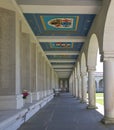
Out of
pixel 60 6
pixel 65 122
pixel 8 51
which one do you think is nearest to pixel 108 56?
pixel 60 6

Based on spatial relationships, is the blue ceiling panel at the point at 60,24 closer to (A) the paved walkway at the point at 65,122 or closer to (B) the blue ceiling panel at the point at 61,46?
(B) the blue ceiling panel at the point at 61,46

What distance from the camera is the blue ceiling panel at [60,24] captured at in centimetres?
1476

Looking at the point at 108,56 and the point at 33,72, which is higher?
the point at 108,56

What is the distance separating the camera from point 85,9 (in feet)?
43.5

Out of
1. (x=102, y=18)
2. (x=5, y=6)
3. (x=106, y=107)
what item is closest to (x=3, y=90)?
(x=5, y=6)

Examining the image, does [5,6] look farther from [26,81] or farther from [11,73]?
[26,81]

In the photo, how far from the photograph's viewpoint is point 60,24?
16.5 m

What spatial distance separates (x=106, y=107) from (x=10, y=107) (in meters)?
3.81

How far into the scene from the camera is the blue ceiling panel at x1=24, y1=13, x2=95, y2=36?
1476cm

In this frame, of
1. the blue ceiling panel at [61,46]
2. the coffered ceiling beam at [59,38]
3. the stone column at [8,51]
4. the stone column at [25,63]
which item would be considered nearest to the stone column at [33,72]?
the coffered ceiling beam at [59,38]

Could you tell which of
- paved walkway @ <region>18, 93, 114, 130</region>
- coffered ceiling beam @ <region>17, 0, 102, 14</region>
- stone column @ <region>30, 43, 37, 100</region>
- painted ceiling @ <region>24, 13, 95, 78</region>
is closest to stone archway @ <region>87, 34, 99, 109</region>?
painted ceiling @ <region>24, 13, 95, 78</region>

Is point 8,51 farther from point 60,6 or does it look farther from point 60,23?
point 60,23

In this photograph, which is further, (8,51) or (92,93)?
(92,93)

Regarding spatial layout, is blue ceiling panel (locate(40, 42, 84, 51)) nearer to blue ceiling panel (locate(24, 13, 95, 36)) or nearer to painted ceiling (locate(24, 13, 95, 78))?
painted ceiling (locate(24, 13, 95, 78))
